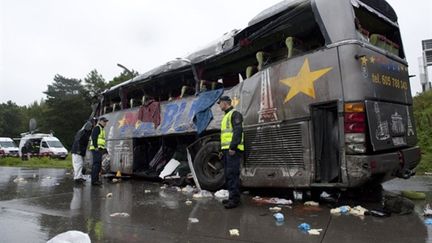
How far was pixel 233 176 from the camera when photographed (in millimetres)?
5980

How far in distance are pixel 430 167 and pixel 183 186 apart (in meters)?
7.66

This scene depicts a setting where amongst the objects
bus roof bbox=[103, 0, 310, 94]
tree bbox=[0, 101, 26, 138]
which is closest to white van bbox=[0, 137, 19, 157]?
bus roof bbox=[103, 0, 310, 94]

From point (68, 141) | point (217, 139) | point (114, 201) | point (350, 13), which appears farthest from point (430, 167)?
point (68, 141)

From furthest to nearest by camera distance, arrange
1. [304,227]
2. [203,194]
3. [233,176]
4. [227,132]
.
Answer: [203,194] < [227,132] < [233,176] < [304,227]

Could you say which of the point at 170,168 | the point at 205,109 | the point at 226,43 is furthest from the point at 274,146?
the point at 170,168

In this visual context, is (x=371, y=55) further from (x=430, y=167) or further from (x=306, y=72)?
(x=430, y=167)

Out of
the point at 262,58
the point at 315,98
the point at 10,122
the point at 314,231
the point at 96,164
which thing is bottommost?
the point at 314,231

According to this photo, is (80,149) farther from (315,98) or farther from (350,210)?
(350,210)

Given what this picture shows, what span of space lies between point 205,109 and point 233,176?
7.21ft

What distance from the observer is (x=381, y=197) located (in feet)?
21.0

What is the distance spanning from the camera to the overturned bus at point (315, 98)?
5180mm

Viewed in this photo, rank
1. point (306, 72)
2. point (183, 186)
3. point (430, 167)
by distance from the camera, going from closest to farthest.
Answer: point (306, 72), point (183, 186), point (430, 167)

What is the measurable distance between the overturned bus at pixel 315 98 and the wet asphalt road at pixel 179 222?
1.99 ft

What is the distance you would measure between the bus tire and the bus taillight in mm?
2777
